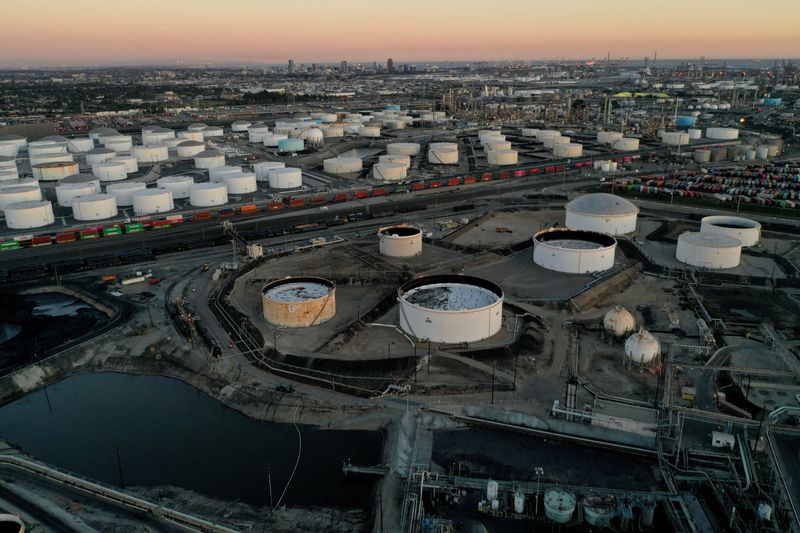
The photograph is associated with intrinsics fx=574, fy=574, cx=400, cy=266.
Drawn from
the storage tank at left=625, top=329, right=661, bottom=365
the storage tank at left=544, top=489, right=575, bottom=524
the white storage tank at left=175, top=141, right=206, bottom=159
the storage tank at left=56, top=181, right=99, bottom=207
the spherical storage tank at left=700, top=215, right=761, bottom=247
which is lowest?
the storage tank at left=544, top=489, right=575, bottom=524

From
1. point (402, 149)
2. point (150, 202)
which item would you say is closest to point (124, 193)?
point (150, 202)

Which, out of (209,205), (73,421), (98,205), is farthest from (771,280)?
(98,205)

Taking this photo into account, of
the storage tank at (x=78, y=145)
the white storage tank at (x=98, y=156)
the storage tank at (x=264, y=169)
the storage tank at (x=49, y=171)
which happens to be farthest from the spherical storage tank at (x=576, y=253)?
the storage tank at (x=78, y=145)

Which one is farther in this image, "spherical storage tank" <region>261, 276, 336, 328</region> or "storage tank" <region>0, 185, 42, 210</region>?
"storage tank" <region>0, 185, 42, 210</region>

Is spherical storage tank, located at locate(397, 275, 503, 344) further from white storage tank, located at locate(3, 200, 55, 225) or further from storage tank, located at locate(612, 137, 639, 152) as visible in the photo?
storage tank, located at locate(612, 137, 639, 152)

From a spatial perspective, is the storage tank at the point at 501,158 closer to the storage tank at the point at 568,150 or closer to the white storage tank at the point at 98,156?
the storage tank at the point at 568,150

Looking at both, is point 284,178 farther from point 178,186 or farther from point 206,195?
point 178,186

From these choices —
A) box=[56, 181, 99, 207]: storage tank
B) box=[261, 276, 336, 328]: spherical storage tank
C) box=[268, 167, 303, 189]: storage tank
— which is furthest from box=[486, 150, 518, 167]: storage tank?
box=[261, 276, 336, 328]: spherical storage tank
